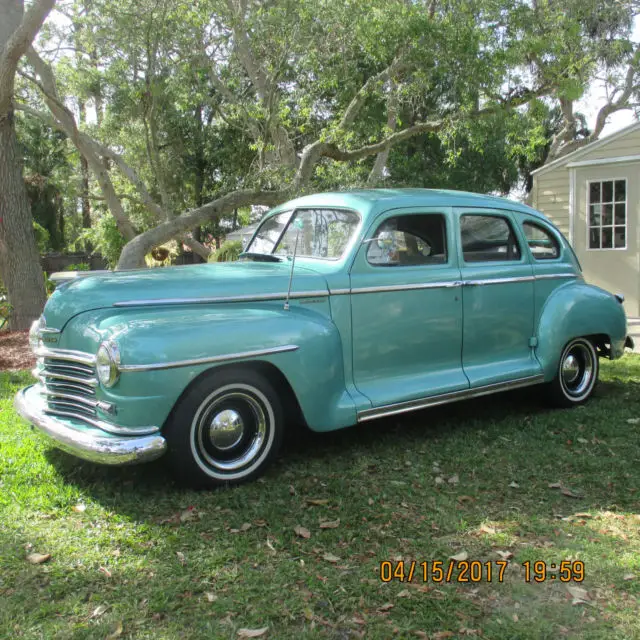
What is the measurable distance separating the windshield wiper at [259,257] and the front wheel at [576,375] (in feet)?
9.07

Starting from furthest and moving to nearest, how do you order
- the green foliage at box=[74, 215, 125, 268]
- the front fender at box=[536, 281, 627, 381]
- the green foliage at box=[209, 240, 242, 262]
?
the green foliage at box=[74, 215, 125, 268], the green foliage at box=[209, 240, 242, 262], the front fender at box=[536, 281, 627, 381]

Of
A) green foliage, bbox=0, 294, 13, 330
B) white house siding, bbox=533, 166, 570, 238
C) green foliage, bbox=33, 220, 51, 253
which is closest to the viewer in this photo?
green foliage, bbox=0, 294, 13, 330

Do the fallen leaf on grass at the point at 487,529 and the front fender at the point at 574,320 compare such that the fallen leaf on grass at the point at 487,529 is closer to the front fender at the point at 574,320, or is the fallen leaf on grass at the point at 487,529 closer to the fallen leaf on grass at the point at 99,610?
the fallen leaf on grass at the point at 99,610

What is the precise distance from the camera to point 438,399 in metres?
4.95

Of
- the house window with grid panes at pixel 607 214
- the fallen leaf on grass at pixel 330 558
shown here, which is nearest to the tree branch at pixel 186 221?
the house window with grid panes at pixel 607 214

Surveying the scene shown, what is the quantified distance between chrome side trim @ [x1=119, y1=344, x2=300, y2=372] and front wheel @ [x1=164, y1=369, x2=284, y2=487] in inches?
4.5

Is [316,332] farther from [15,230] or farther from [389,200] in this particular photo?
[15,230]

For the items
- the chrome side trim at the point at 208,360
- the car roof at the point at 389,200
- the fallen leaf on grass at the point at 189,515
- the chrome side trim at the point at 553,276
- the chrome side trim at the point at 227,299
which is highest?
the car roof at the point at 389,200

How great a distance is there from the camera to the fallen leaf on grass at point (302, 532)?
348 cm

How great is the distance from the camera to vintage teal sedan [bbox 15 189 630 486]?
3.77m

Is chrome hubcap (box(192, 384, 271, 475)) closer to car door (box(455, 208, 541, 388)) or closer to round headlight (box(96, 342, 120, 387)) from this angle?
round headlight (box(96, 342, 120, 387))

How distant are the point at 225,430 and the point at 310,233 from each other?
72.6 inches

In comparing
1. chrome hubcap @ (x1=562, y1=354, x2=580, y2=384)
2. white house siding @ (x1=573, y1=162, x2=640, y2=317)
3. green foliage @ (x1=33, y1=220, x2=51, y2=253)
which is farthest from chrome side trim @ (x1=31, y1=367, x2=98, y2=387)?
green foliage @ (x1=33, y1=220, x2=51, y2=253)

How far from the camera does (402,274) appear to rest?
491cm
